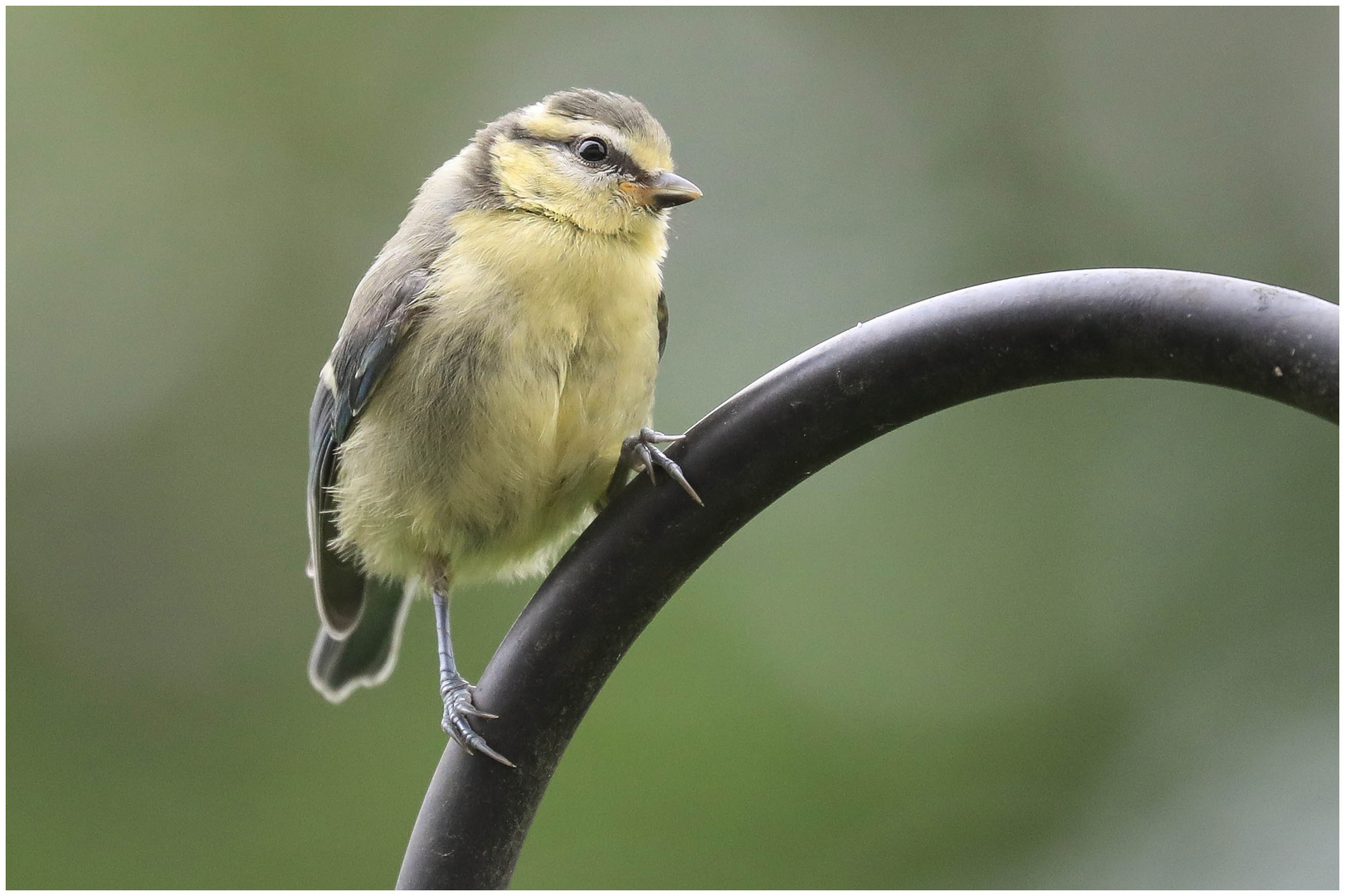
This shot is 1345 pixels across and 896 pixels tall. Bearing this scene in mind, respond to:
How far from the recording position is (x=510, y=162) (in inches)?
98.8

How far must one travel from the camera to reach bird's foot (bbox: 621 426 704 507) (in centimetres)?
149

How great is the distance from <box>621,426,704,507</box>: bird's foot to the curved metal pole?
15 millimetres

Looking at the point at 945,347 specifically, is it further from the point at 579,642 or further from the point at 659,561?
the point at 579,642

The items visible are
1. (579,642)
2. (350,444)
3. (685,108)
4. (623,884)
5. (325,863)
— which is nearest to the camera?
(579,642)

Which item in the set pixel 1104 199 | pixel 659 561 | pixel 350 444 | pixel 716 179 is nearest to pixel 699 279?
pixel 716 179

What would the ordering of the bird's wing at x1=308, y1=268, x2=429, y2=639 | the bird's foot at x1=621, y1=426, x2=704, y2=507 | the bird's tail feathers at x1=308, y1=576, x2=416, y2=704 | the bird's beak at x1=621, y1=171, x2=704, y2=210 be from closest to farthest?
the bird's foot at x1=621, y1=426, x2=704, y2=507 < the bird's wing at x1=308, y1=268, x2=429, y2=639 < the bird's beak at x1=621, y1=171, x2=704, y2=210 < the bird's tail feathers at x1=308, y1=576, x2=416, y2=704

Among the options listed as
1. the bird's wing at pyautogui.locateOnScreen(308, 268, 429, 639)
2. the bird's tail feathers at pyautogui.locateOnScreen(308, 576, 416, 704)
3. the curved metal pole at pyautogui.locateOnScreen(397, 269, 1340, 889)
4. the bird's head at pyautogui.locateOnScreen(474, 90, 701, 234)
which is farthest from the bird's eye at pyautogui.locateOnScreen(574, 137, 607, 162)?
the curved metal pole at pyautogui.locateOnScreen(397, 269, 1340, 889)

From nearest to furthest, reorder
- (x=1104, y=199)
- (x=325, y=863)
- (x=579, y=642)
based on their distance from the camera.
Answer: (x=579, y=642), (x=325, y=863), (x=1104, y=199)

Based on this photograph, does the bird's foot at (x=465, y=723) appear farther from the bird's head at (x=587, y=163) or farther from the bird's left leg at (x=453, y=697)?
the bird's head at (x=587, y=163)

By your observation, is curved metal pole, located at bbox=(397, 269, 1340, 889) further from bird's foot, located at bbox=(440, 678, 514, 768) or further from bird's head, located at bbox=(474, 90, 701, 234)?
bird's head, located at bbox=(474, 90, 701, 234)

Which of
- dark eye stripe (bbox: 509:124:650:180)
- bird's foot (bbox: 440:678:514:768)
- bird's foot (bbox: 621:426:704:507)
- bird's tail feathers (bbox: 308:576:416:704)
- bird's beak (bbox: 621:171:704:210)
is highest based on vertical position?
dark eye stripe (bbox: 509:124:650:180)

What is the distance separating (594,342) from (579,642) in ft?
2.68

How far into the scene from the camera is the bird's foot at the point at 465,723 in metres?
1.50

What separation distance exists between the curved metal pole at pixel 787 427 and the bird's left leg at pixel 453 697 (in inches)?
0.7
